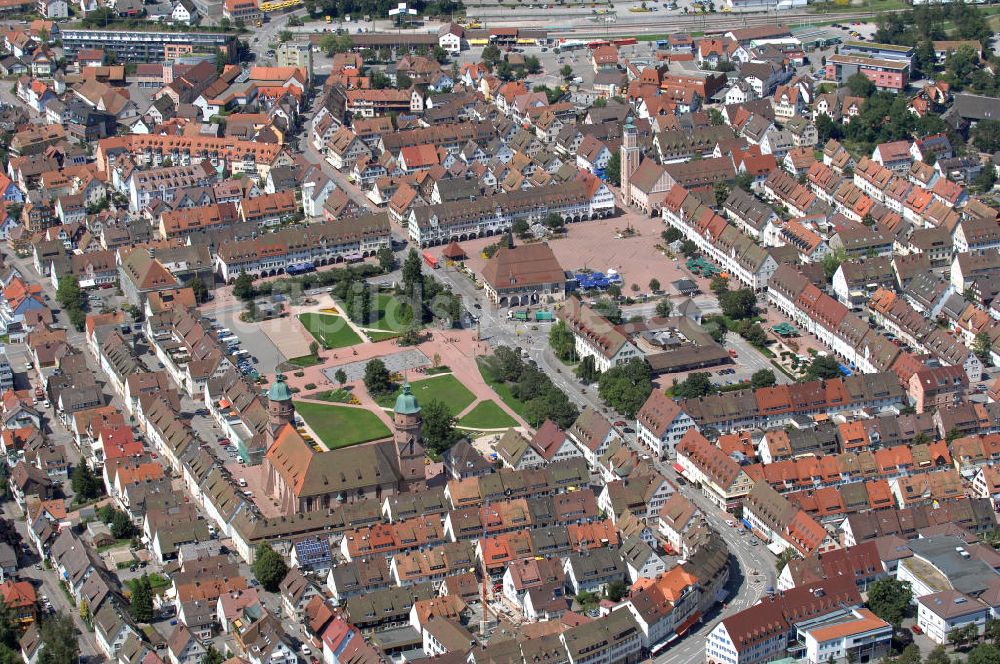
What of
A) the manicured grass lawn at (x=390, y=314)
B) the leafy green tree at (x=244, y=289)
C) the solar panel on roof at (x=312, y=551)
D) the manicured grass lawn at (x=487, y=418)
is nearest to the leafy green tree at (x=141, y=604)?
the solar panel on roof at (x=312, y=551)

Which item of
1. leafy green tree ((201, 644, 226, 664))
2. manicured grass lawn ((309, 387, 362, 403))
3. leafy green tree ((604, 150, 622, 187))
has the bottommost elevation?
leafy green tree ((201, 644, 226, 664))

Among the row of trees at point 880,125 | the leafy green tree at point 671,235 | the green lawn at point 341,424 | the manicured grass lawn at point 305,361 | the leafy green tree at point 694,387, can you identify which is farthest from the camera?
the row of trees at point 880,125

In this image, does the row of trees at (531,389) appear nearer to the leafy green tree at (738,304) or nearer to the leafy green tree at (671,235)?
the leafy green tree at (738,304)

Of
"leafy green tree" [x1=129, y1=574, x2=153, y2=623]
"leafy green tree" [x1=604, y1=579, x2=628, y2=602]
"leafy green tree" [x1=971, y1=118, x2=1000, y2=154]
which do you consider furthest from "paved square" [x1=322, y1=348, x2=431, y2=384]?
"leafy green tree" [x1=971, y1=118, x2=1000, y2=154]

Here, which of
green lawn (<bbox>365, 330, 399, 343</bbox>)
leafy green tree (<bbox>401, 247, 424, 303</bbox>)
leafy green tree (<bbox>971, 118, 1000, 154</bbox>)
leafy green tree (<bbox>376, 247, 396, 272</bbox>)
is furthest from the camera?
leafy green tree (<bbox>971, 118, 1000, 154</bbox>)

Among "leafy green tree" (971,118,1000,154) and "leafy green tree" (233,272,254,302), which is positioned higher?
"leafy green tree" (971,118,1000,154)

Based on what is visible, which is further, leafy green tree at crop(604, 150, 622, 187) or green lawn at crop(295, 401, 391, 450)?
leafy green tree at crop(604, 150, 622, 187)

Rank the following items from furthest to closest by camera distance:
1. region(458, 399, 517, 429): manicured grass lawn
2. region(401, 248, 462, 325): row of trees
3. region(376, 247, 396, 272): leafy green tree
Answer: region(376, 247, 396, 272): leafy green tree → region(401, 248, 462, 325): row of trees → region(458, 399, 517, 429): manicured grass lawn

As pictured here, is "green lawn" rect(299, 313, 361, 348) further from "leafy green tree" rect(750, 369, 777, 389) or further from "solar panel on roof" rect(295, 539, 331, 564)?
"solar panel on roof" rect(295, 539, 331, 564)
